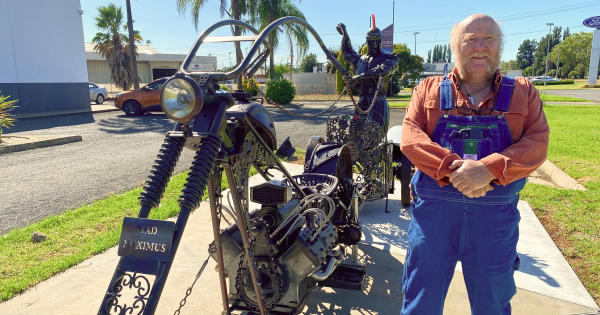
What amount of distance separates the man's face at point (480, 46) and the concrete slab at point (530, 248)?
2.07 metres

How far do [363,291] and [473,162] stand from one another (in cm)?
174

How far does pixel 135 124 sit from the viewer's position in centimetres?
1351

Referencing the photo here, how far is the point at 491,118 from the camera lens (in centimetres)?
187

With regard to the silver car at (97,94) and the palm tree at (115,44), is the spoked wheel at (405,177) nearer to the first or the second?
the silver car at (97,94)

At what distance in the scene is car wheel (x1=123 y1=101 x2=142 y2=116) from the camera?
52.9ft

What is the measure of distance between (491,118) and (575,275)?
2.26m

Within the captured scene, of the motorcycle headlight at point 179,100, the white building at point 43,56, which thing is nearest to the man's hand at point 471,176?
the motorcycle headlight at point 179,100

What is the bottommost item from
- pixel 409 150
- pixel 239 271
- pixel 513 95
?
pixel 239 271

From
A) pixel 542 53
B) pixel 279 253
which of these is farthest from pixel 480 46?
pixel 542 53

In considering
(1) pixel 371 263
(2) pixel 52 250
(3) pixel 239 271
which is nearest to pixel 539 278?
(1) pixel 371 263

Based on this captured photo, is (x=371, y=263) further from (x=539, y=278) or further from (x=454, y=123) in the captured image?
(x=454, y=123)

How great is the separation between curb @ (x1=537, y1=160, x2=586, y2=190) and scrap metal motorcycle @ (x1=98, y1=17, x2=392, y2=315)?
4194mm

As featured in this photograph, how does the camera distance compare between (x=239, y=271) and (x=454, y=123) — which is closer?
(x=454, y=123)

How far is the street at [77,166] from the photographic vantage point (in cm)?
532
